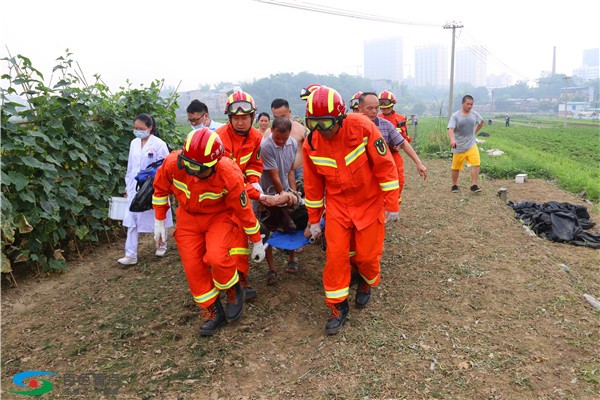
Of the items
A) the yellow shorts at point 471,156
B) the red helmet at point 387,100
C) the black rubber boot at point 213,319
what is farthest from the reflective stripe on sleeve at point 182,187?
the yellow shorts at point 471,156

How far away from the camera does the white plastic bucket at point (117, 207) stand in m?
5.44

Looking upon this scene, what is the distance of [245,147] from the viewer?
14.3ft

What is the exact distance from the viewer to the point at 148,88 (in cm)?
702

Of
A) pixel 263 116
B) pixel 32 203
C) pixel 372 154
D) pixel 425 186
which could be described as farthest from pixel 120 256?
pixel 425 186

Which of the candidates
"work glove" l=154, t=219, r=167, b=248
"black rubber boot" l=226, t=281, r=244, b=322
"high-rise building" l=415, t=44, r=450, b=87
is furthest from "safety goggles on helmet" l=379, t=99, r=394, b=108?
"high-rise building" l=415, t=44, r=450, b=87

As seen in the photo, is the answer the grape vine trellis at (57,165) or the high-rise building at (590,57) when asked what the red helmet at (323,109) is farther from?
the high-rise building at (590,57)

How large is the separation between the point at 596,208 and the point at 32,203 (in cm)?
894

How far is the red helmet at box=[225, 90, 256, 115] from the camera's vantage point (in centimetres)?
424

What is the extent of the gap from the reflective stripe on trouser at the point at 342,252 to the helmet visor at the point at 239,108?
132 cm

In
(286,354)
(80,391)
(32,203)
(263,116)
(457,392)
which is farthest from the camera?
(263,116)

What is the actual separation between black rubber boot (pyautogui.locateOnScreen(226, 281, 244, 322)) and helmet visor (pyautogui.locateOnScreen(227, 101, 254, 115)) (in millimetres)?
1599

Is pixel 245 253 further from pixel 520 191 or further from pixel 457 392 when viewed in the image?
pixel 520 191

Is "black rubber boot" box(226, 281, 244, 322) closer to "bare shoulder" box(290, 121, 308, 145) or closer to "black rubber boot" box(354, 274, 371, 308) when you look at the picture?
"black rubber boot" box(354, 274, 371, 308)

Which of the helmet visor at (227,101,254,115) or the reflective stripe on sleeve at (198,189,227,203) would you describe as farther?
the helmet visor at (227,101,254,115)
